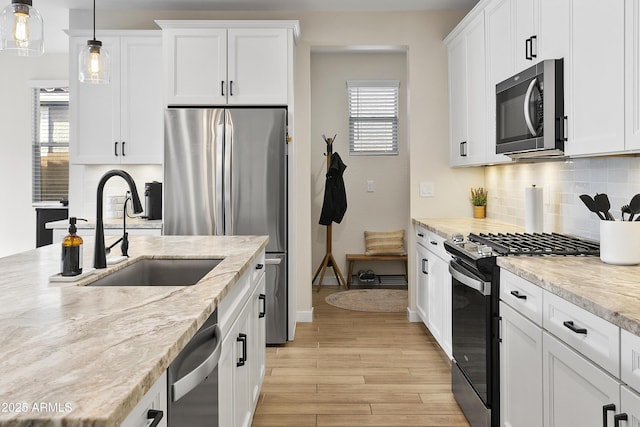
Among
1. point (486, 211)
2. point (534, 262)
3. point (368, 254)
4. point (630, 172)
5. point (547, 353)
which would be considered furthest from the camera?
point (368, 254)

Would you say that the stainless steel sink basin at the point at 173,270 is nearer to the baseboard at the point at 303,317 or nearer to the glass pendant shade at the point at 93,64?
the glass pendant shade at the point at 93,64

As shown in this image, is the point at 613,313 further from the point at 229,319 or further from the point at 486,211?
the point at 486,211

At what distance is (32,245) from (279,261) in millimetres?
3913

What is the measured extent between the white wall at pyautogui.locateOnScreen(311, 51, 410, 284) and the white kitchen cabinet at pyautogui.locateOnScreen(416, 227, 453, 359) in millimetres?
1781

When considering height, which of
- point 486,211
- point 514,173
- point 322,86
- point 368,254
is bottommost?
point 368,254

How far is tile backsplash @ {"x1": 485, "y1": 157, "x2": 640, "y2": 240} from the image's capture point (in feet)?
8.05

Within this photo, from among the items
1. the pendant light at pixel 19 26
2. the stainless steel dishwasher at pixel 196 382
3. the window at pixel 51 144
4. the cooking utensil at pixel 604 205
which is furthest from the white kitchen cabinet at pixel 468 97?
the window at pixel 51 144

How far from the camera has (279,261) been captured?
392 cm

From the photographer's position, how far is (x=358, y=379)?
327cm

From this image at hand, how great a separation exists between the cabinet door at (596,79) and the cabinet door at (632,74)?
31mm

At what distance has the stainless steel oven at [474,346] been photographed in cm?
232

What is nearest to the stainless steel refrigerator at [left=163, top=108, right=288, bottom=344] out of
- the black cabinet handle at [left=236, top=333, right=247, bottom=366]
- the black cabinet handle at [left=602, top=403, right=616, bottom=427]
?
the black cabinet handle at [left=236, top=333, right=247, bottom=366]

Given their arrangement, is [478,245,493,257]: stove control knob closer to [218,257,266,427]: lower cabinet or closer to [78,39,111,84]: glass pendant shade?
[218,257,266,427]: lower cabinet

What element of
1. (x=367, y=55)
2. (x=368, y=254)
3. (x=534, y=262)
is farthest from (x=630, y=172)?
(x=367, y=55)
